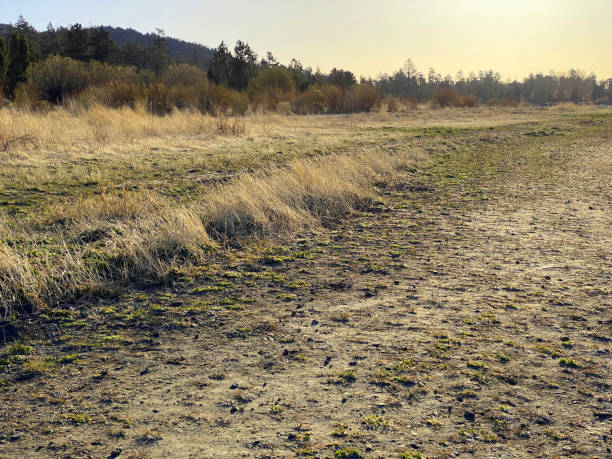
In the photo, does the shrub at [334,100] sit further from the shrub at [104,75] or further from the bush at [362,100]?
the shrub at [104,75]

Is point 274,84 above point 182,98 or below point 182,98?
above

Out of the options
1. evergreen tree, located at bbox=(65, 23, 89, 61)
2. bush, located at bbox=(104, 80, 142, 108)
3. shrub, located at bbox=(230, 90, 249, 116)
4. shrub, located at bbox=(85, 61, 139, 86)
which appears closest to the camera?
bush, located at bbox=(104, 80, 142, 108)

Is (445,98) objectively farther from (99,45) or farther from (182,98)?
(182,98)

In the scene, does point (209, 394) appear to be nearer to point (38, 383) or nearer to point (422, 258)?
point (38, 383)

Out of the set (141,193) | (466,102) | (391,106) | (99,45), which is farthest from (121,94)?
(466,102)

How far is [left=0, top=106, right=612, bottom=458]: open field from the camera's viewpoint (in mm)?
2611

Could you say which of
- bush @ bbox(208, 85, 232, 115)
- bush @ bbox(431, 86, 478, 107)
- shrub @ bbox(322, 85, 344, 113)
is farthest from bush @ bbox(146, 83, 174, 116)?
bush @ bbox(431, 86, 478, 107)

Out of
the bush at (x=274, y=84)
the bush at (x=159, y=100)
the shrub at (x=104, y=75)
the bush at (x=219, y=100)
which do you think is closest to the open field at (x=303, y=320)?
the bush at (x=159, y=100)

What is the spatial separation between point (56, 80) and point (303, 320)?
62.6 feet

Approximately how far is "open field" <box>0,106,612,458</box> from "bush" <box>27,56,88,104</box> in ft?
40.0

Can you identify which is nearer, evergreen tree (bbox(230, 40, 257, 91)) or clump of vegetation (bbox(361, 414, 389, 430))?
clump of vegetation (bbox(361, 414, 389, 430))

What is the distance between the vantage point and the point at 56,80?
1927cm

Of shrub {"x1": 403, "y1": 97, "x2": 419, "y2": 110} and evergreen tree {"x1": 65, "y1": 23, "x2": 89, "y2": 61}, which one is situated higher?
evergreen tree {"x1": 65, "y1": 23, "x2": 89, "y2": 61}

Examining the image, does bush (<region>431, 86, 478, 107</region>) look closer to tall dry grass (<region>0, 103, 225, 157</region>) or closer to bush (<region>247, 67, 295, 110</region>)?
bush (<region>247, 67, 295, 110</region>)
